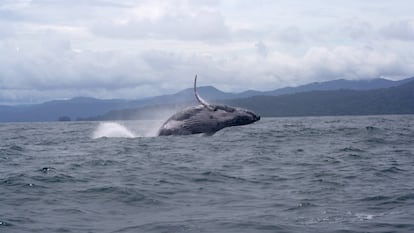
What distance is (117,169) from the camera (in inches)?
685

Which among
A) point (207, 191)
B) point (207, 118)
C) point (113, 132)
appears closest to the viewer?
point (207, 191)

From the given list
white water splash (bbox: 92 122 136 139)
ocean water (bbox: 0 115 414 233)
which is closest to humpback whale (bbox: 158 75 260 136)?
ocean water (bbox: 0 115 414 233)

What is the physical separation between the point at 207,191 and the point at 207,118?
41.0 ft

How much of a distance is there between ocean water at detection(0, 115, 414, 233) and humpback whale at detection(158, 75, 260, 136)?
2890 mm

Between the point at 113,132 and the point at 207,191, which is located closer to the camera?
the point at 207,191

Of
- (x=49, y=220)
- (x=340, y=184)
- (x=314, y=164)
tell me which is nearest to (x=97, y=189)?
(x=49, y=220)

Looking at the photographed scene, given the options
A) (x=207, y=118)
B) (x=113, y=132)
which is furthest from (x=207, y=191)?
(x=113, y=132)

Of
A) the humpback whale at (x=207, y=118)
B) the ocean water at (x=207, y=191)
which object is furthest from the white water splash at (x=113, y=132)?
the ocean water at (x=207, y=191)

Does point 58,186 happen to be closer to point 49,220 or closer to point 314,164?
point 49,220

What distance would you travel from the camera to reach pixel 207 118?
25906mm

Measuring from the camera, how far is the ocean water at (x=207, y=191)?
10164 mm

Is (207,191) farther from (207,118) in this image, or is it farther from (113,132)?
(113,132)

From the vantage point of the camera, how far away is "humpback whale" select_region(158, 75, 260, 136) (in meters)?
25.0

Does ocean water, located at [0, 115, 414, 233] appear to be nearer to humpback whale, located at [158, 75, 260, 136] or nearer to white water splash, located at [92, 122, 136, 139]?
humpback whale, located at [158, 75, 260, 136]
